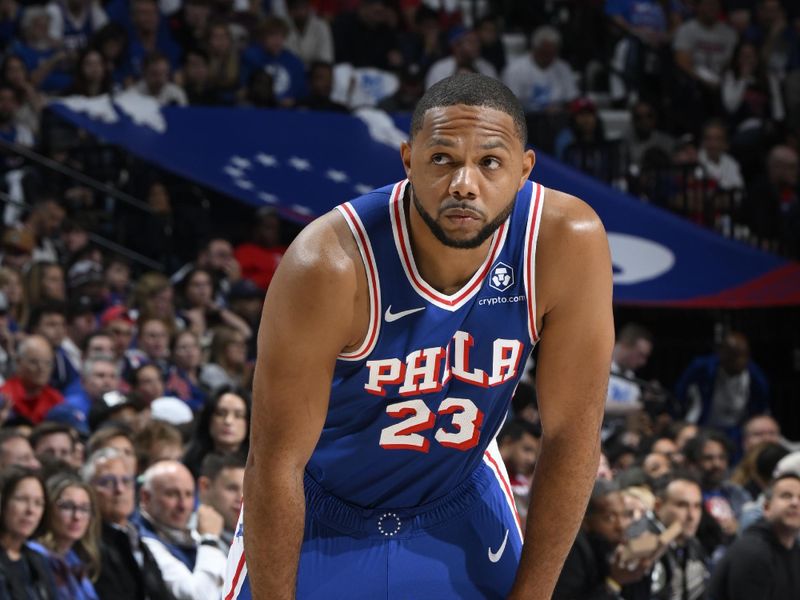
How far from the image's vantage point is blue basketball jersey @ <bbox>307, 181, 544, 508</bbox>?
10.2 feet

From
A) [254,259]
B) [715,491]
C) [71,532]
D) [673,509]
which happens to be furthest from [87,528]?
[254,259]

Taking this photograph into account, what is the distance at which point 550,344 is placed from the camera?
3.20 m

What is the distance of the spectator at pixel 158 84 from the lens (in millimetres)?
11016

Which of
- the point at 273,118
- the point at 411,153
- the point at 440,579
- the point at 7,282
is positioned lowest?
the point at 440,579

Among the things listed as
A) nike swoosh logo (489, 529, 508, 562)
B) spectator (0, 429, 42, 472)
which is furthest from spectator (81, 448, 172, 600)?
nike swoosh logo (489, 529, 508, 562)

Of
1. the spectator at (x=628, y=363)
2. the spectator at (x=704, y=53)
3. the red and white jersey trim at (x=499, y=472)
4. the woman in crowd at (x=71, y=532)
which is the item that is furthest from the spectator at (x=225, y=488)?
the spectator at (x=704, y=53)

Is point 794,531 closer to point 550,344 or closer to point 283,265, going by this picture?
point 550,344

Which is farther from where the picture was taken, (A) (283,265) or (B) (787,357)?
(B) (787,357)

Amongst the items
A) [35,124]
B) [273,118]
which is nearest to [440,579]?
[273,118]

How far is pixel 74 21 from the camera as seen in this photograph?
11820 mm

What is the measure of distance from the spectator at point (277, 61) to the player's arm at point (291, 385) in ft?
30.0

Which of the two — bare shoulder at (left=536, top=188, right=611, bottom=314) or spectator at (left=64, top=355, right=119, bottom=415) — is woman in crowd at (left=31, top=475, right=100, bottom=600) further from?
bare shoulder at (left=536, top=188, right=611, bottom=314)

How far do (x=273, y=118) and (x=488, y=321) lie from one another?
782cm

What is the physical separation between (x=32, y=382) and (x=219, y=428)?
119 centimetres
